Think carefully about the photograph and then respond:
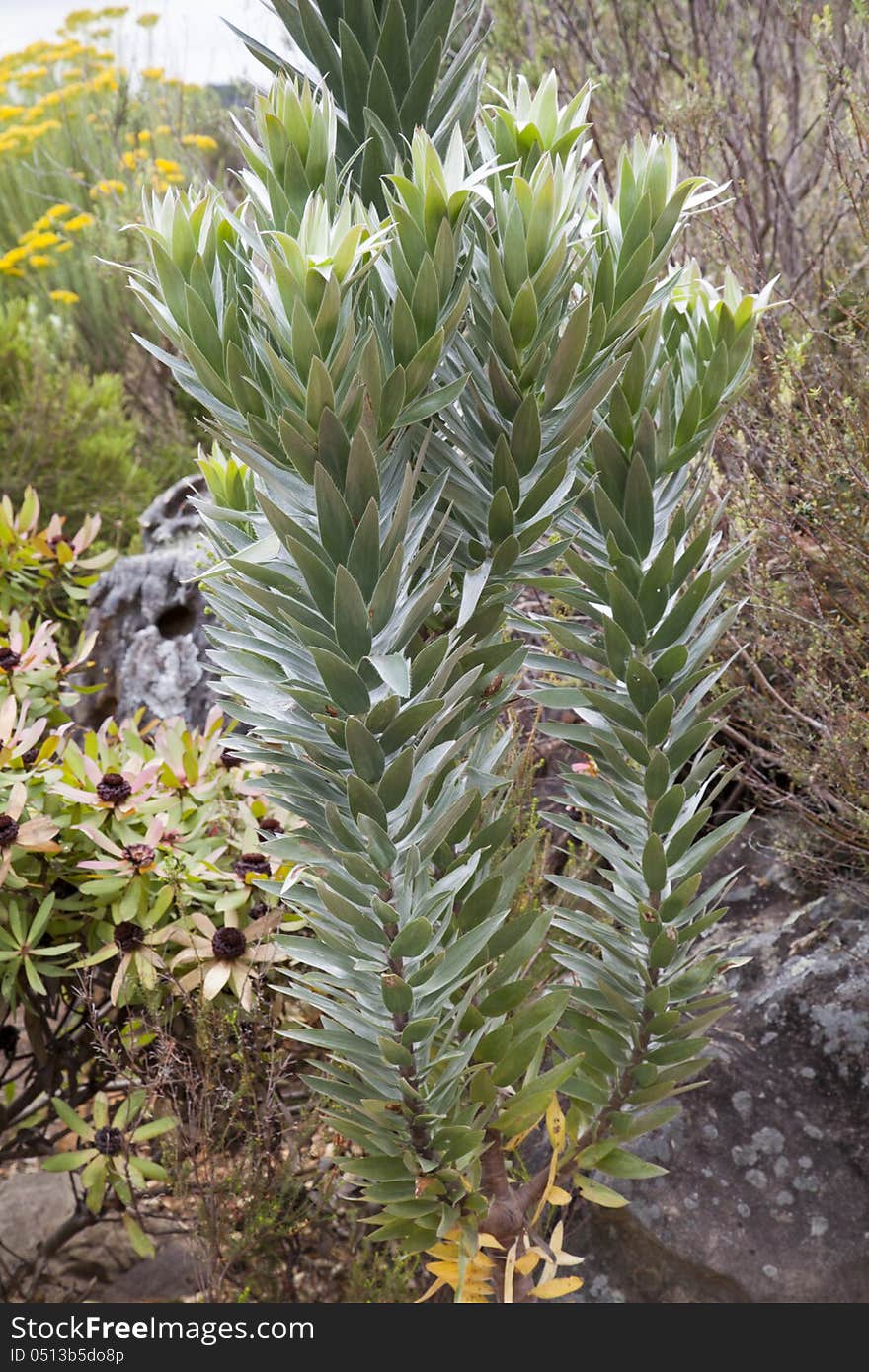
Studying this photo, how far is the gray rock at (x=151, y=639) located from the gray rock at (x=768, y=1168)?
5.93ft

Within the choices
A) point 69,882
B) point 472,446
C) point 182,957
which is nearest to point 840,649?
point 472,446

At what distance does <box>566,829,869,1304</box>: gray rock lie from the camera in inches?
82.4

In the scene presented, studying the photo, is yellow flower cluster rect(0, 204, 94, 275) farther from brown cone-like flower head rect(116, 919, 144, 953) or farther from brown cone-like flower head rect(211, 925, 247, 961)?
brown cone-like flower head rect(211, 925, 247, 961)

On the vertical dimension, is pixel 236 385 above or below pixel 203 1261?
above

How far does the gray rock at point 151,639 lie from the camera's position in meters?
3.38

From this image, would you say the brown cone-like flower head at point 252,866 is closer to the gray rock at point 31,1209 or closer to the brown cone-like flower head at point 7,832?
the brown cone-like flower head at point 7,832

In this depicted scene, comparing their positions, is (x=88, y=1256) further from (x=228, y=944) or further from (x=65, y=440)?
(x=65, y=440)

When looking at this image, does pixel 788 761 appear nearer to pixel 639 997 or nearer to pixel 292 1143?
pixel 639 997

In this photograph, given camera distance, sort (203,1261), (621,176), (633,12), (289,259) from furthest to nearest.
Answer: (633,12)
(203,1261)
(621,176)
(289,259)

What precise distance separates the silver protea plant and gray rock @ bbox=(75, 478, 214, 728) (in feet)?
6.02

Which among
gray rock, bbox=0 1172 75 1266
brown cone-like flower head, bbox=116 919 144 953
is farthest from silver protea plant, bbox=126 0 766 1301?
gray rock, bbox=0 1172 75 1266

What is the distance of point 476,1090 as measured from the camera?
153 centimetres

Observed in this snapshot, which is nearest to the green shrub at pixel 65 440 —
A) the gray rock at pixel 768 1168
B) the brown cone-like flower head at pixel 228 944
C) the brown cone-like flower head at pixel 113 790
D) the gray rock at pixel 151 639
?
the gray rock at pixel 151 639

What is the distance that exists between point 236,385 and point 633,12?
3603mm
